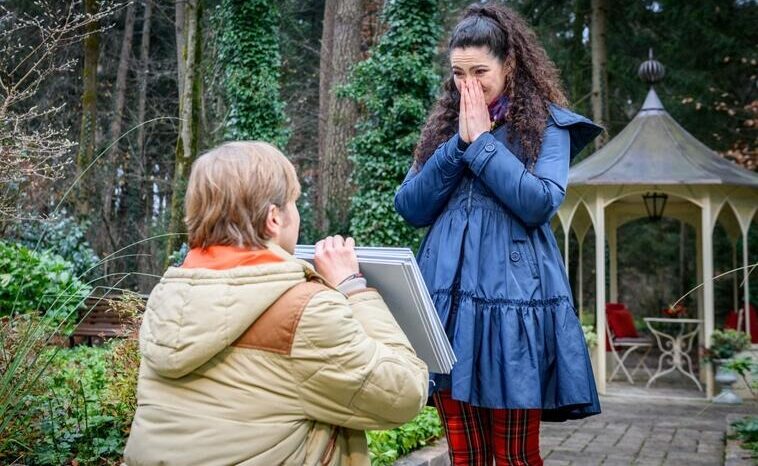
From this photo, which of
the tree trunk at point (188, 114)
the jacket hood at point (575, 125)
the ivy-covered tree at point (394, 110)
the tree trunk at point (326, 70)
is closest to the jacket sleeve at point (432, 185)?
the jacket hood at point (575, 125)

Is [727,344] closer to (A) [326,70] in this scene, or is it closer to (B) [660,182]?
(B) [660,182]

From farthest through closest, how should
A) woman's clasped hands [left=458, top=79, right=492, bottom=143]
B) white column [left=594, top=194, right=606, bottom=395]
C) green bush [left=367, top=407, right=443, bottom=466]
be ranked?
white column [left=594, top=194, right=606, bottom=395], green bush [left=367, top=407, right=443, bottom=466], woman's clasped hands [left=458, top=79, right=492, bottom=143]

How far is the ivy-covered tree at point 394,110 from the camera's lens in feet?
33.8

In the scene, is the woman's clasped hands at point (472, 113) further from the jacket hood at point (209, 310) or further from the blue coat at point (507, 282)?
the jacket hood at point (209, 310)

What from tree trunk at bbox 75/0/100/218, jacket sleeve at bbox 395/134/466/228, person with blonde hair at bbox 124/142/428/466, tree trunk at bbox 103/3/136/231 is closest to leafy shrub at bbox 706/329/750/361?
jacket sleeve at bbox 395/134/466/228

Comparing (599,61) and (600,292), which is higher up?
(599,61)

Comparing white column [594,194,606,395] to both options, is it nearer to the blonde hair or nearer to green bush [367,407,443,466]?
green bush [367,407,443,466]

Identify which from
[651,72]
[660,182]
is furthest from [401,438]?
[651,72]

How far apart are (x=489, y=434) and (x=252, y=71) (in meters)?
10.1

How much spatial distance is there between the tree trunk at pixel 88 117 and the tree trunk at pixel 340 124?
3.93 meters

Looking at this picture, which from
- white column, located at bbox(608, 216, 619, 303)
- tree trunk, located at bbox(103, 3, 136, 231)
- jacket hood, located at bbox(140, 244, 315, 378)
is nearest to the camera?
jacket hood, located at bbox(140, 244, 315, 378)

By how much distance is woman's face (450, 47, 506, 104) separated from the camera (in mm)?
2393

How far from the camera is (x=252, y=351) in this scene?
1642mm

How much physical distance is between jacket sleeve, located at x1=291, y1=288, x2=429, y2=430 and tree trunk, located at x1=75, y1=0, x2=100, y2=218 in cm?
1261
